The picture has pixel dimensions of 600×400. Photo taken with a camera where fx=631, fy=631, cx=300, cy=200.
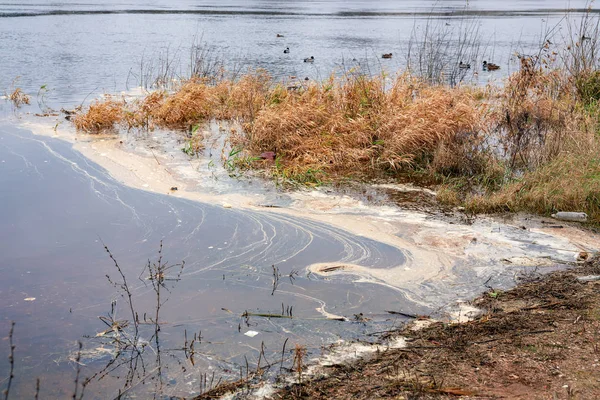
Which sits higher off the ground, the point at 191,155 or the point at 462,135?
the point at 462,135

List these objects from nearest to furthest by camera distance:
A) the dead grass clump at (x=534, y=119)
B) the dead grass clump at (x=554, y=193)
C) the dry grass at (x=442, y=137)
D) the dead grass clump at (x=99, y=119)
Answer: the dead grass clump at (x=554, y=193) → the dry grass at (x=442, y=137) → the dead grass clump at (x=534, y=119) → the dead grass clump at (x=99, y=119)

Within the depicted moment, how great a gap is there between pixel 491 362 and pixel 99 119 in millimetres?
7674

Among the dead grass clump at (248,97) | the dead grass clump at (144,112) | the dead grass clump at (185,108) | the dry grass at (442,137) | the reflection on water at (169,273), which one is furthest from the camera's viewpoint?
the dead grass clump at (185,108)

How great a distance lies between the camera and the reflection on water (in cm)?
390

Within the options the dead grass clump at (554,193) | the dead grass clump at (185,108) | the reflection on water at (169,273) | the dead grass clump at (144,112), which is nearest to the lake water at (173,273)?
the reflection on water at (169,273)

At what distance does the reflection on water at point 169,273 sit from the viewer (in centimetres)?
390

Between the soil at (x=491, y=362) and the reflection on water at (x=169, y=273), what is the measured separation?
0.45 m

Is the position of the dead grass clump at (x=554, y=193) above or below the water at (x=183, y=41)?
below

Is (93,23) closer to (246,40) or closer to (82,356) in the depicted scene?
(246,40)

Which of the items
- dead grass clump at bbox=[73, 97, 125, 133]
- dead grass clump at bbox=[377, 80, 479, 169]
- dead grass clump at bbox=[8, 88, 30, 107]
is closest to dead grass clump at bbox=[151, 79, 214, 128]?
dead grass clump at bbox=[73, 97, 125, 133]

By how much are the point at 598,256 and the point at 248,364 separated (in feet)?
11.0

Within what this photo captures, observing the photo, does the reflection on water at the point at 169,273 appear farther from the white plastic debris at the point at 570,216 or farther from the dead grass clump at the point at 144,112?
the dead grass clump at the point at 144,112

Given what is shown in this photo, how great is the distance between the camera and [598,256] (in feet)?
17.5

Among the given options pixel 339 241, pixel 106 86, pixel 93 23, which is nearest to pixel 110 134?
pixel 106 86
